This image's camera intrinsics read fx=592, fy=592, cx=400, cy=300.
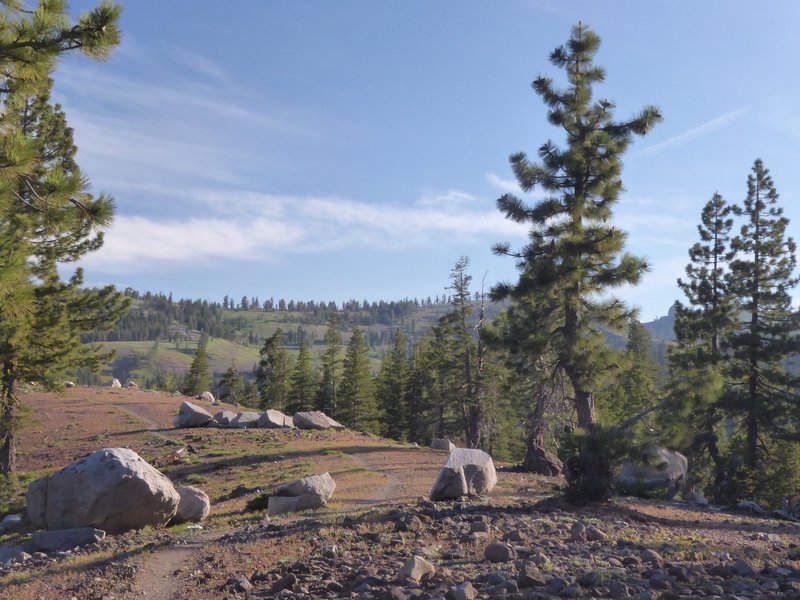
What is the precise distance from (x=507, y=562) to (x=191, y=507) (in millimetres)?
10551

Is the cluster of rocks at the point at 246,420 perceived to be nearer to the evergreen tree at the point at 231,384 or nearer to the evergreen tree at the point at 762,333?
the evergreen tree at the point at 762,333

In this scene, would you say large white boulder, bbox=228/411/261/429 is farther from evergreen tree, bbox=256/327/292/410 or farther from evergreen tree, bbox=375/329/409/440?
evergreen tree, bbox=256/327/292/410

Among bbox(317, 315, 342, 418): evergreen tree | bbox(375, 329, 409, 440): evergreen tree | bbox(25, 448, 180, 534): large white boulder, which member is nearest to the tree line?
bbox(25, 448, 180, 534): large white boulder

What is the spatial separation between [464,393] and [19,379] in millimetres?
27238

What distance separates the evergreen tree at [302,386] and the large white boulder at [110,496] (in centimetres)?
4960

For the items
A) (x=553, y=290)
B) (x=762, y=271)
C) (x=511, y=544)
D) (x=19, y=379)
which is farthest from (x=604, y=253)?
(x=19, y=379)

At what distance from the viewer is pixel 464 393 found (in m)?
41.8

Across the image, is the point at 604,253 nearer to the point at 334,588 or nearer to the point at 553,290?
the point at 553,290

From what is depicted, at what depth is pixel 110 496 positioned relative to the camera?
14172 mm

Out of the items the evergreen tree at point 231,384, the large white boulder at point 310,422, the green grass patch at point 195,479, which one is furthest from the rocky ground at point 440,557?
the evergreen tree at point 231,384

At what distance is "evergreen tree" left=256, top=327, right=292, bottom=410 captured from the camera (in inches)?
2613

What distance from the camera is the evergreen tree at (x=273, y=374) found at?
66.4m

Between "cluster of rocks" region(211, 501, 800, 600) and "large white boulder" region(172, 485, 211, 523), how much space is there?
196 inches

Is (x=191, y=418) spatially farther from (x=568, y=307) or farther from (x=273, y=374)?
(x=273, y=374)
